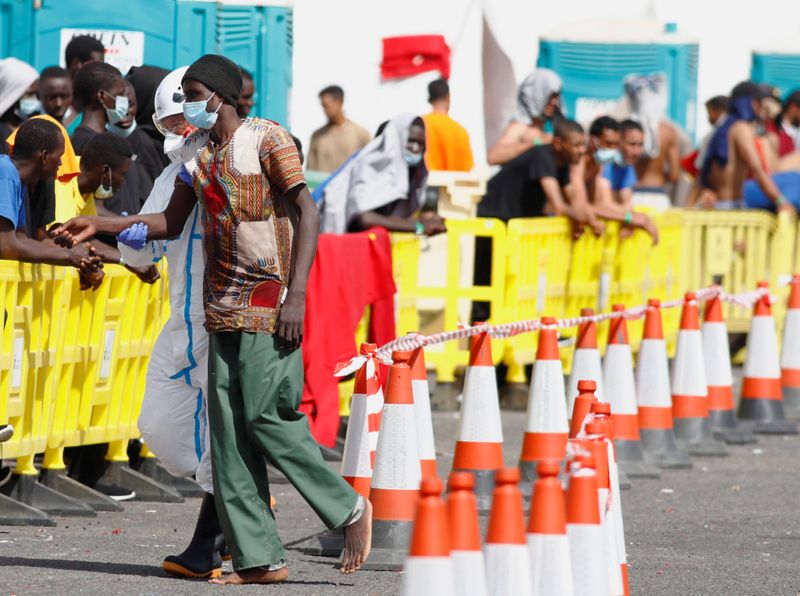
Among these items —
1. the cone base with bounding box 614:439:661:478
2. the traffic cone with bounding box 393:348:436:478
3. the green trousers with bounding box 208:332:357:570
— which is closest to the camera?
the green trousers with bounding box 208:332:357:570

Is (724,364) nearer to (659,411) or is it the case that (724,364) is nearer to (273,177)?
(659,411)

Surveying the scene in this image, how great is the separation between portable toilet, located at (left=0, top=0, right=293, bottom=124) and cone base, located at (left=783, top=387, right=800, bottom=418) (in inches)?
162

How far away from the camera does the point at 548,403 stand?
941 centimetres

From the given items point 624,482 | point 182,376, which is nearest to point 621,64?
point 624,482

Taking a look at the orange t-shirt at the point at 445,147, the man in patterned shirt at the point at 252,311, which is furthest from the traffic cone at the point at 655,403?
the orange t-shirt at the point at 445,147

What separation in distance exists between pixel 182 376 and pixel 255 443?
0.46 meters

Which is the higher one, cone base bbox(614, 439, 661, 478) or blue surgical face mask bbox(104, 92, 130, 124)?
blue surgical face mask bbox(104, 92, 130, 124)

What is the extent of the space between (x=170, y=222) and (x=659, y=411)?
4.64 m

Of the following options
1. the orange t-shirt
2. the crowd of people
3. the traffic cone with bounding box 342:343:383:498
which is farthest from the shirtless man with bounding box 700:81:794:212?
the traffic cone with bounding box 342:343:383:498

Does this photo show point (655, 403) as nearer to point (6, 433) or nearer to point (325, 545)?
point (325, 545)

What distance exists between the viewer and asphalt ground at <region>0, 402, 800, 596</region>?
714 cm

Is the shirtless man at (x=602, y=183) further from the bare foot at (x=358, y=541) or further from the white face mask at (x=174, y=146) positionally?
the bare foot at (x=358, y=541)

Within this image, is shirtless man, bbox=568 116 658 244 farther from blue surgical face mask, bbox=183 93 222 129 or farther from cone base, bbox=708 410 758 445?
blue surgical face mask, bbox=183 93 222 129

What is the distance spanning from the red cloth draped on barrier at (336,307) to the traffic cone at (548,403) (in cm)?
169
